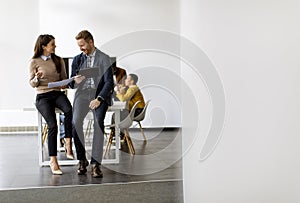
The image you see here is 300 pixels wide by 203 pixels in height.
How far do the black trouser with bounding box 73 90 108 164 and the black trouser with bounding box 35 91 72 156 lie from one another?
0.80 feet

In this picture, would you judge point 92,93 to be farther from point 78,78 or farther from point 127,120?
point 127,120

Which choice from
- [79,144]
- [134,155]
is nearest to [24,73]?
[134,155]

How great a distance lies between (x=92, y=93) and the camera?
419 cm

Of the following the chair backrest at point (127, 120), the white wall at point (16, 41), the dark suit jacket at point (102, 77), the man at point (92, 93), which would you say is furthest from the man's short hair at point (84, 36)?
the white wall at point (16, 41)

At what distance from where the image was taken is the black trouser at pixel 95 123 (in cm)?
407

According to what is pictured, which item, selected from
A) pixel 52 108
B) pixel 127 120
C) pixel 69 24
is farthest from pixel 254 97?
pixel 69 24

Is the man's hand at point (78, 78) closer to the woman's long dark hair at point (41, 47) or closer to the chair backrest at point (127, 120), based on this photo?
the woman's long dark hair at point (41, 47)

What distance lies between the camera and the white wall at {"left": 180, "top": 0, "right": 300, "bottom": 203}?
1668 millimetres

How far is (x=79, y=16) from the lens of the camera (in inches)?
318

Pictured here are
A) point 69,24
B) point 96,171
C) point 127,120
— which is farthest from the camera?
point 69,24

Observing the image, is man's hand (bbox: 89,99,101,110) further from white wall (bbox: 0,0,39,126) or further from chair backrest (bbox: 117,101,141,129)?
white wall (bbox: 0,0,39,126)

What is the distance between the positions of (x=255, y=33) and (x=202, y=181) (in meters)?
1.24

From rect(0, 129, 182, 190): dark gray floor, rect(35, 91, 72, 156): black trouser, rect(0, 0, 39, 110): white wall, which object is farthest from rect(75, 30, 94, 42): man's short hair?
rect(0, 0, 39, 110): white wall

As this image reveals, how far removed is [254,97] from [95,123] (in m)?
2.39
